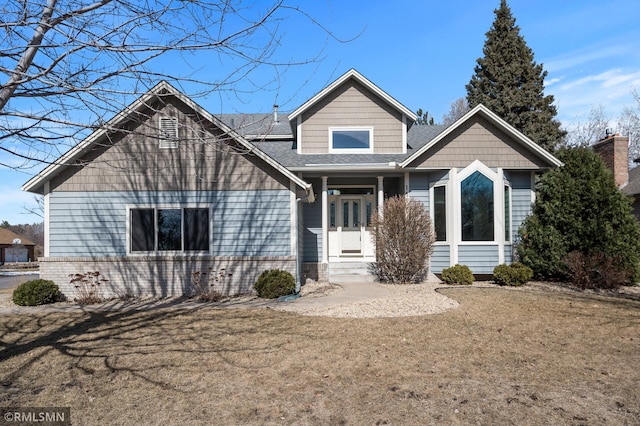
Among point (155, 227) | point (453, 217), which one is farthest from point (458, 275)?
point (155, 227)

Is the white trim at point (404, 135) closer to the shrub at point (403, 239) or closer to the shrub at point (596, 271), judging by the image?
the shrub at point (403, 239)

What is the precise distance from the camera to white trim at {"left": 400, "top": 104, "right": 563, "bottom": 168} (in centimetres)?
1331

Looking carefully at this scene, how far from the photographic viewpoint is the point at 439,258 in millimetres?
13766

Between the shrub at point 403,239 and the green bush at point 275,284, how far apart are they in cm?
341

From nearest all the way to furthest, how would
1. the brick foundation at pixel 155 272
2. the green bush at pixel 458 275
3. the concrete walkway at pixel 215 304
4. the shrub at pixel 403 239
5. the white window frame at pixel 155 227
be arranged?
the concrete walkway at pixel 215 304, the brick foundation at pixel 155 272, the white window frame at pixel 155 227, the green bush at pixel 458 275, the shrub at pixel 403 239

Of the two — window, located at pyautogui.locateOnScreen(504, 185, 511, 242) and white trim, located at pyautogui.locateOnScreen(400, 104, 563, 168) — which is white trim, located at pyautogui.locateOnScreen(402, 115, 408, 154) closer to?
white trim, located at pyautogui.locateOnScreen(400, 104, 563, 168)

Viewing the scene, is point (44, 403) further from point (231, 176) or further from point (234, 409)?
point (231, 176)

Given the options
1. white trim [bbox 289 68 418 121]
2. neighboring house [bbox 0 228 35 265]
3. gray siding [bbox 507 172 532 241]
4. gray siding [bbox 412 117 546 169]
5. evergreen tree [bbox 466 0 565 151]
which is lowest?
neighboring house [bbox 0 228 35 265]

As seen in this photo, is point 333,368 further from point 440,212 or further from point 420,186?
point 420,186

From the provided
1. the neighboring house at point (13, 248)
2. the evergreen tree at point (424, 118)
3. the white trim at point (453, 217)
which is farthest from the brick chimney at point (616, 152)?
the neighboring house at point (13, 248)

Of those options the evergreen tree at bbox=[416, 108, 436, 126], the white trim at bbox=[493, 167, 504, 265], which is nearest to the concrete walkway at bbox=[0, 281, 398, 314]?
the white trim at bbox=[493, 167, 504, 265]

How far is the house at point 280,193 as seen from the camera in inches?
465

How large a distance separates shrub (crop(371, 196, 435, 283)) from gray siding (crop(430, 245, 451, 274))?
1.73 feet

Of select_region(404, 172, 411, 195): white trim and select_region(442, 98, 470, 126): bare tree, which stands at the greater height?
select_region(442, 98, 470, 126): bare tree
